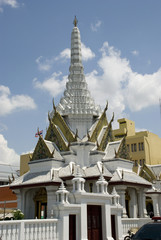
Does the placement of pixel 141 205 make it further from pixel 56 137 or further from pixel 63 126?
pixel 63 126

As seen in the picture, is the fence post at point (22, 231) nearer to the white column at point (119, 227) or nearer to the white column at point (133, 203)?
the white column at point (119, 227)

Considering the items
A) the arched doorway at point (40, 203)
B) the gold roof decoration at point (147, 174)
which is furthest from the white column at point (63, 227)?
the gold roof decoration at point (147, 174)

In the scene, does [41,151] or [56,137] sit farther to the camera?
[56,137]

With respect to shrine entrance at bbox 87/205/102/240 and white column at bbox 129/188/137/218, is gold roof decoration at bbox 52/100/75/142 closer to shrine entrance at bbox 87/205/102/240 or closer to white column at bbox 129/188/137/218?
white column at bbox 129/188/137/218

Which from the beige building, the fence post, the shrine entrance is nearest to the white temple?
the shrine entrance

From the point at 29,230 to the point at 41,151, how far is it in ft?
37.7

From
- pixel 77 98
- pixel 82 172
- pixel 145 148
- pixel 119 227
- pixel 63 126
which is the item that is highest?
pixel 77 98

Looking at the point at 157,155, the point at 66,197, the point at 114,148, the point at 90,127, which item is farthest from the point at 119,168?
the point at 157,155

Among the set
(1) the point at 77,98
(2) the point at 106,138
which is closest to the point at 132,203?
(2) the point at 106,138

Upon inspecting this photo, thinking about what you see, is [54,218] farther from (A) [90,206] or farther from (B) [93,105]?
(B) [93,105]

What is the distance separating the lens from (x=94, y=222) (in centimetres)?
1555

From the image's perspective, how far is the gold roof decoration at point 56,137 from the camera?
80.9ft

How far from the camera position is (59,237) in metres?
13.5

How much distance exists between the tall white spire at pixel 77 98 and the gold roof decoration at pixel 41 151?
3.87 m
